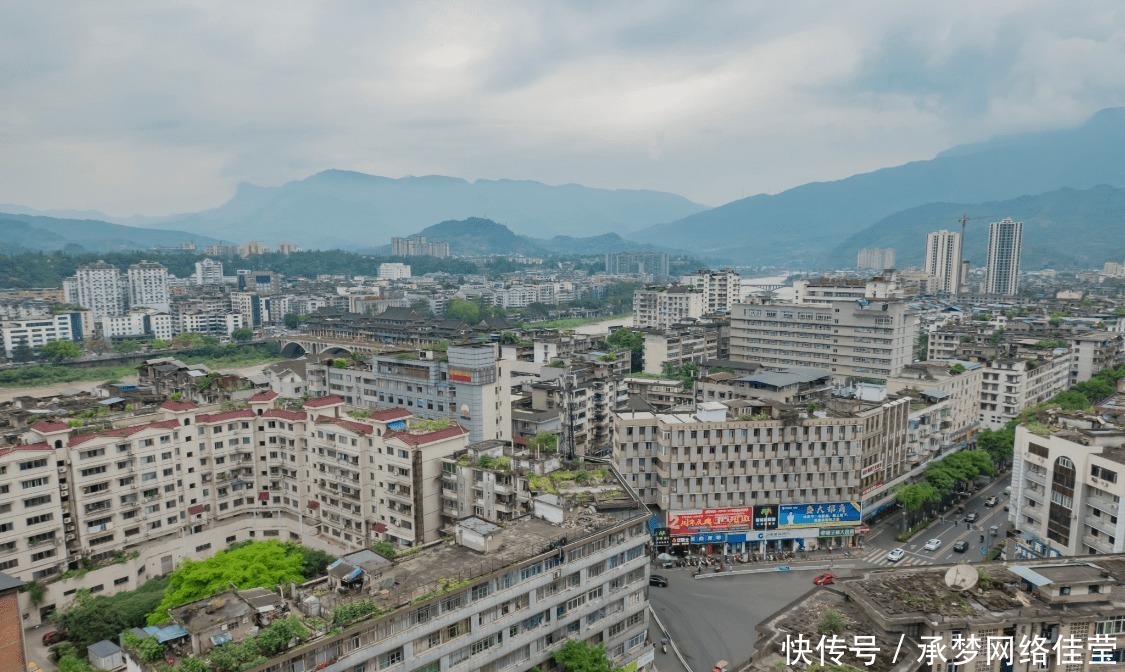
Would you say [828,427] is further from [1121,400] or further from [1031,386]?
[1031,386]

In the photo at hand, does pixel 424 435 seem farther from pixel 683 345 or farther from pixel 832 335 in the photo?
pixel 832 335

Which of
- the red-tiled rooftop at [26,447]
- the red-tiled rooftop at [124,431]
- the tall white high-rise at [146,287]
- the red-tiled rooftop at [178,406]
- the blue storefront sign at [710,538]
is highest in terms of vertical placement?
the tall white high-rise at [146,287]

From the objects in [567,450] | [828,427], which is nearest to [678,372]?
[567,450]

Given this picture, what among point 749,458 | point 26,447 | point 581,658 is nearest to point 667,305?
point 749,458

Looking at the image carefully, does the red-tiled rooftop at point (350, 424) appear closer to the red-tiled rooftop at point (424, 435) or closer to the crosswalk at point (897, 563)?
the red-tiled rooftop at point (424, 435)

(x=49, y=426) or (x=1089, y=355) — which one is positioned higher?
(x=49, y=426)

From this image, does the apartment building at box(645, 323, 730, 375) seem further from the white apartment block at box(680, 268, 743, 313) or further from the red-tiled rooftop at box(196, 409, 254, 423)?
the red-tiled rooftop at box(196, 409, 254, 423)

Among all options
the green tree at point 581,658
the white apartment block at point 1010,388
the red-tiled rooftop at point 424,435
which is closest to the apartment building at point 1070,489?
the green tree at point 581,658

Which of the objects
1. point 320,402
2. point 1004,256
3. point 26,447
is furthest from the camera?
point 1004,256
